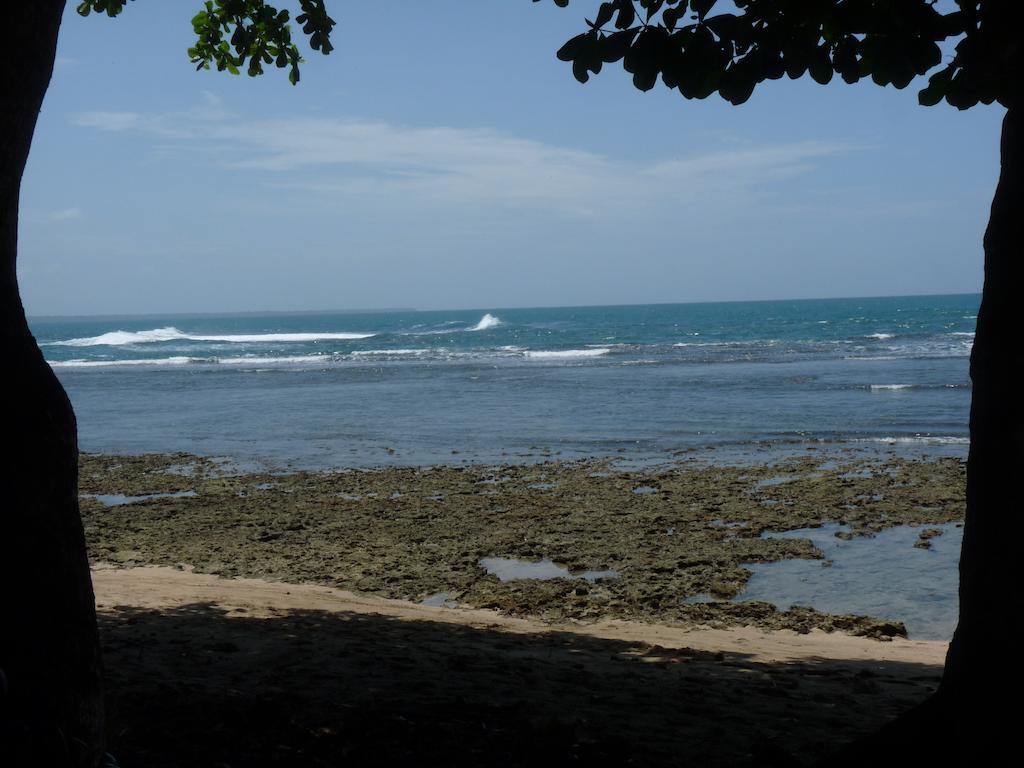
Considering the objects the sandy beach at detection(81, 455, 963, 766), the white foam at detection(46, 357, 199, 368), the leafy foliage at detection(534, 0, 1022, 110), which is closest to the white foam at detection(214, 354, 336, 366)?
the white foam at detection(46, 357, 199, 368)

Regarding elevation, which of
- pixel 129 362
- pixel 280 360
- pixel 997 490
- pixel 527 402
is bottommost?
pixel 527 402

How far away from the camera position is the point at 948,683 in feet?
10.0

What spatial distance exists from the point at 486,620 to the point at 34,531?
4.78m

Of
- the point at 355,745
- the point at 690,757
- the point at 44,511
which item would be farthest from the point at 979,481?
the point at 44,511

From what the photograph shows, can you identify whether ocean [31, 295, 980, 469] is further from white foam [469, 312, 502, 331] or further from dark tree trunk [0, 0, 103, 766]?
white foam [469, 312, 502, 331]

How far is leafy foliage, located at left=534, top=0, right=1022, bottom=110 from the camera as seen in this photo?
3.96 meters

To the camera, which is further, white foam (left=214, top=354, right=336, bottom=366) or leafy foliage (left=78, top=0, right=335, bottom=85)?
white foam (left=214, top=354, right=336, bottom=366)

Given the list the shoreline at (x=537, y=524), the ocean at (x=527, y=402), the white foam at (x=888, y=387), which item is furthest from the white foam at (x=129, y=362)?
the shoreline at (x=537, y=524)

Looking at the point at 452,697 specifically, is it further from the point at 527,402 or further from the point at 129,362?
the point at 129,362

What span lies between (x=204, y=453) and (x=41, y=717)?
49.6ft

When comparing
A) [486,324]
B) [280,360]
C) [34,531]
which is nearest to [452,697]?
[34,531]

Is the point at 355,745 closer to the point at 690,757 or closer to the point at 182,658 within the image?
the point at 690,757

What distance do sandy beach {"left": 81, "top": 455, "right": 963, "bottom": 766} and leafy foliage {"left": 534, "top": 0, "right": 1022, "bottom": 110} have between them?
265cm

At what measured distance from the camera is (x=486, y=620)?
7285 millimetres
